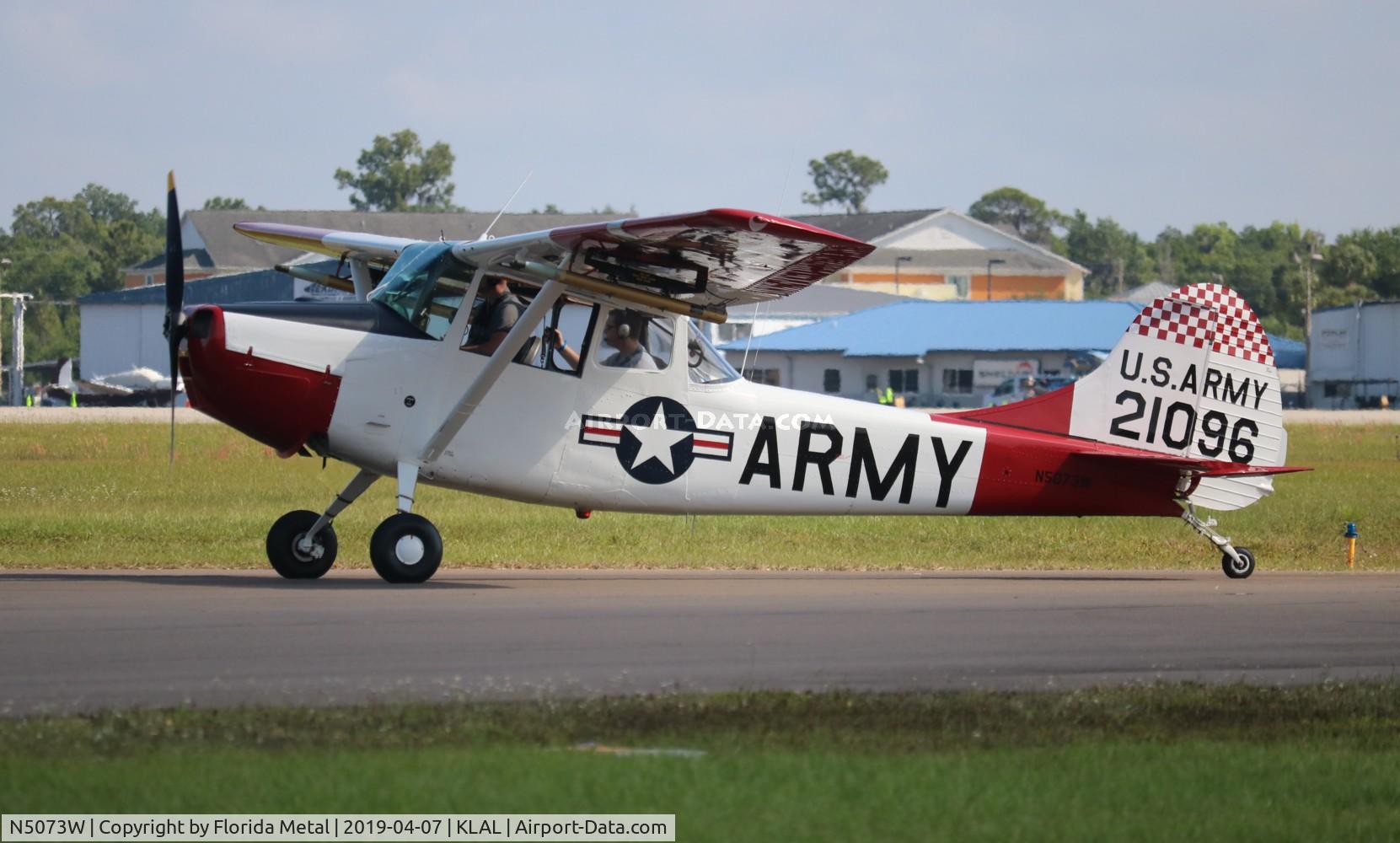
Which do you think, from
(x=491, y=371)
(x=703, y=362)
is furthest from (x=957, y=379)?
(x=491, y=371)

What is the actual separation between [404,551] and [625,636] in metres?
3.22

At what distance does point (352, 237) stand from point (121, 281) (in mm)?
106942

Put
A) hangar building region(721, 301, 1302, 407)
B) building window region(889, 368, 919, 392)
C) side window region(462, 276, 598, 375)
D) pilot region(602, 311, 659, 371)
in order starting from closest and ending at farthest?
side window region(462, 276, 598, 375), pilot region(602, 311, 659, 371), hangar building region(721, 301, 1302, 407), building window region(889, 368, 919, 392)

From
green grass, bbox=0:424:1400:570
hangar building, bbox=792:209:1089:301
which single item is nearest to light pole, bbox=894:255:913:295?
hangar building, bbox=792:209:1089:301

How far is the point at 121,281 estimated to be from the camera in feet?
373

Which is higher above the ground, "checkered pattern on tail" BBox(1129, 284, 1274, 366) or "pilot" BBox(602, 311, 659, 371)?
"checkered pattern on tail" BBox(1129, 284, 1274, 366)

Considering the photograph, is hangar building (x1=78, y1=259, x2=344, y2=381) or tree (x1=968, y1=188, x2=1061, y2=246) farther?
tree (x1=968, y1=188, x2=1061, y2=246)

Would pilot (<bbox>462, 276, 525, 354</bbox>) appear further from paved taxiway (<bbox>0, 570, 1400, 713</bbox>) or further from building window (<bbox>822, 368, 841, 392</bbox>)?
building window (<bbox>822, 368, 841, 392</bbox>)

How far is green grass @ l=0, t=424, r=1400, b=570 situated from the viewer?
631 inches

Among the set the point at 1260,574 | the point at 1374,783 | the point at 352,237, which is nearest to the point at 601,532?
the point at 352,237

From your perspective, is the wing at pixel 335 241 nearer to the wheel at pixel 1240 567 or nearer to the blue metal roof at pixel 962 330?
the wheel at pixel 1240 567

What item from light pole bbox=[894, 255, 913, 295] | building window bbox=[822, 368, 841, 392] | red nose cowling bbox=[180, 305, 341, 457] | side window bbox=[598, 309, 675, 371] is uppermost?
light pole bbox=[894, 255, 913, 295]

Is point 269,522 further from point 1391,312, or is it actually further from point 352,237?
point 1391,312

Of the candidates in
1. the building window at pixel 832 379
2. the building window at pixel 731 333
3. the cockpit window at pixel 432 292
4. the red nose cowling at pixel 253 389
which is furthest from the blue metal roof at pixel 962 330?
the red nose cowling at pixel 253 389
